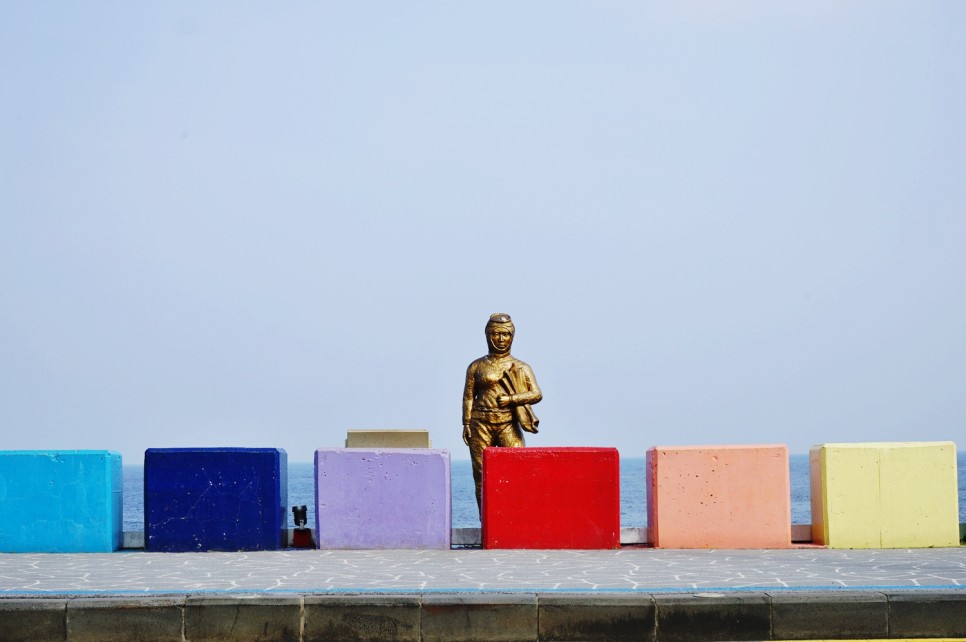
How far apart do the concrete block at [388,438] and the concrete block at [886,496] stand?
734 centimetres

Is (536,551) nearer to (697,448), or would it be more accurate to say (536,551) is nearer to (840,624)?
(697,448)

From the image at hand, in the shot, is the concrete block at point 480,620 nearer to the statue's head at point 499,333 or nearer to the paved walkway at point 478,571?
the paved walkway at point 478,571

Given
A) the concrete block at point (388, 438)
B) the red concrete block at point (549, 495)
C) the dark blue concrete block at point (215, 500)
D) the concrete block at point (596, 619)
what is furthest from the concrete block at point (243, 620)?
the concrete block at point (388, 438)

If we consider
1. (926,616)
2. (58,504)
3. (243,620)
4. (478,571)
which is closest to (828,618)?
(926,616)

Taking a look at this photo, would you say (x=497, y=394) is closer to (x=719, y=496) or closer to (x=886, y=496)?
(x=719, y=496)

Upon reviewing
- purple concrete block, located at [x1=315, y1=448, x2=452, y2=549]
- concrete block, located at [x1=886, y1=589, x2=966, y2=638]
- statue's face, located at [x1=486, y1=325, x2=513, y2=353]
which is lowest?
concrete block, located at [x1=886, y1=589, x2=966, y2=638]

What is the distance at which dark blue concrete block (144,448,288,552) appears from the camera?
40.5 ft

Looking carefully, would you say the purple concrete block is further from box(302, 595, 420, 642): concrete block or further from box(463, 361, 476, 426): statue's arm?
box(302, 595, 420, 642): concrete block

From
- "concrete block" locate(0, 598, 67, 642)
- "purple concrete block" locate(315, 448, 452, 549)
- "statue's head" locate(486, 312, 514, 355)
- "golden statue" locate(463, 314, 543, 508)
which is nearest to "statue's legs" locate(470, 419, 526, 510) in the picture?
"golden statue" locate(463, 314, 543, 508)

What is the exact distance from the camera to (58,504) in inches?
492

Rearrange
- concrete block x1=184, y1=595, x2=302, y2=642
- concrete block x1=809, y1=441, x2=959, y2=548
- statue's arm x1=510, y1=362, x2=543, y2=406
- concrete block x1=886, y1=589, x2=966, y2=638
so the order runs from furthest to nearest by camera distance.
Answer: statue's arm x1=510, y1=362, x2=543, y2=406 < concrete block x1=809, y1=441, x2=959, y2=548 < concrete block x1=886, y1=589, x2=966, y2=638 < concrete block x1=184, y1=595, x2=302, y2=642

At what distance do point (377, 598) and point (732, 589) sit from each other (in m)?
2.25

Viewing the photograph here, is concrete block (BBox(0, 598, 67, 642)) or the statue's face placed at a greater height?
the statue's face

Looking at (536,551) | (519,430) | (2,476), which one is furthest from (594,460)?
(2,476)
